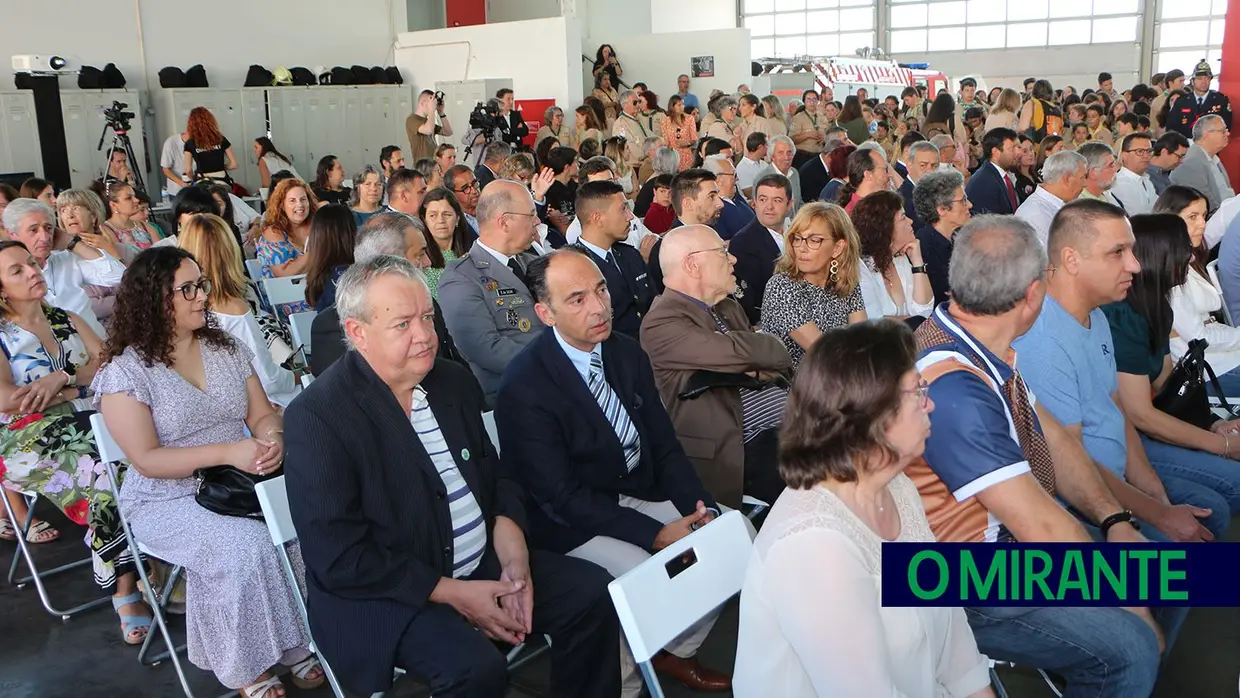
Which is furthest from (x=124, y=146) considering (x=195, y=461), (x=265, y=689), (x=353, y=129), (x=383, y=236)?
(x=265, y=689)

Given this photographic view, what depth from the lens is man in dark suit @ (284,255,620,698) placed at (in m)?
2.23

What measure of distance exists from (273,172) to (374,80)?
4108 mm

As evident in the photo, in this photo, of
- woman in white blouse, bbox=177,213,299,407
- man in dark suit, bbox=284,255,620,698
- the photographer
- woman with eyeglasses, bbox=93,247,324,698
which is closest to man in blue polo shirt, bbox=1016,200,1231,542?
man in dark suit, bbox=284,255,620,698

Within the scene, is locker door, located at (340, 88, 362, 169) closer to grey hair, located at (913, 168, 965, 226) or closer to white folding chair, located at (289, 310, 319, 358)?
white folding chair, located at (289, 310, 319, 358)

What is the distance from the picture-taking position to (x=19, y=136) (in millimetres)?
10406

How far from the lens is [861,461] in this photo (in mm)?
1788

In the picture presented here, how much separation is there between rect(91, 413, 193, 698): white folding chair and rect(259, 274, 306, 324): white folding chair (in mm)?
2062

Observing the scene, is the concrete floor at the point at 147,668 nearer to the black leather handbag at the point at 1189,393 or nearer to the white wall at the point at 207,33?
the black leather handbag at the point at 1189,393

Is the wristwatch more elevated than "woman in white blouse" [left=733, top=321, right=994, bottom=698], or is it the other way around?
"woman in white blouse" [left=733, top=321, right=994, bottom=698]

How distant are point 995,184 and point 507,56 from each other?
30.0 feet


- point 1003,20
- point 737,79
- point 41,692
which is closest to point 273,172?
point 737,79

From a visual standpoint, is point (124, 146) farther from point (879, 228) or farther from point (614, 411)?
point (614, 411)

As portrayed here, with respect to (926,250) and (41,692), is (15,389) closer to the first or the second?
(41,692)

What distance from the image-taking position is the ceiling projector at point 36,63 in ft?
34.6
